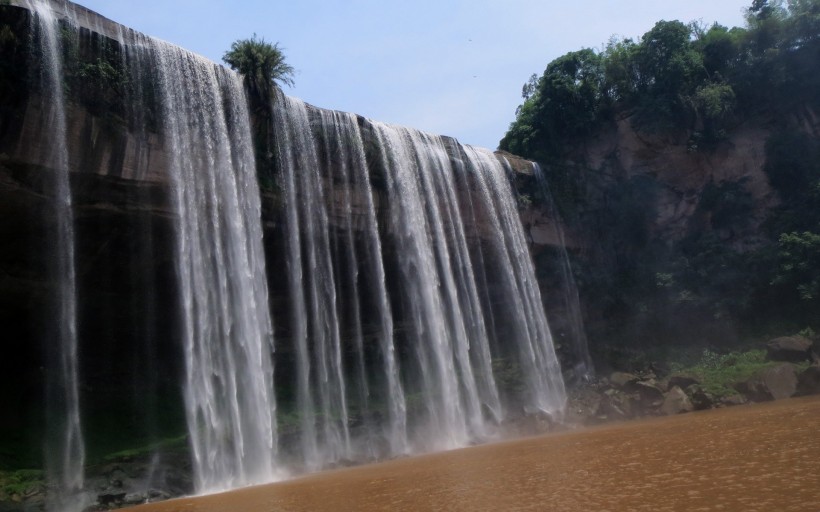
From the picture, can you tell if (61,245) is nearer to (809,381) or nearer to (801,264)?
(809,381)

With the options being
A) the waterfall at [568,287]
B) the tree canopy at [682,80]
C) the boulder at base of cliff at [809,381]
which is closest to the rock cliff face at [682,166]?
the tree canopy at [682,80]

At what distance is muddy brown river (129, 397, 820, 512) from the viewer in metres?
5.28

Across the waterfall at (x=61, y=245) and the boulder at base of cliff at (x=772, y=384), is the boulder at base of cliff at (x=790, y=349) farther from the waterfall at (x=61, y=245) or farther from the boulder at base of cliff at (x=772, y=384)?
the waterfall at (x=61, y=245)

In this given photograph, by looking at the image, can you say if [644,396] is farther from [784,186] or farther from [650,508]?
[650,508]

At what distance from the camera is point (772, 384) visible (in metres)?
20.2

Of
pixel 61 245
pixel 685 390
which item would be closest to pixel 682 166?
pixel 685 390

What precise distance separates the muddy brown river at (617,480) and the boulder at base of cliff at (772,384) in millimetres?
9012

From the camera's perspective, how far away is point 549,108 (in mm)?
33094

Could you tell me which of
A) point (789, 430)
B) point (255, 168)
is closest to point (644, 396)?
point (789, 430)

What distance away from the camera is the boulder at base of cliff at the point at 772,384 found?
1986 cm

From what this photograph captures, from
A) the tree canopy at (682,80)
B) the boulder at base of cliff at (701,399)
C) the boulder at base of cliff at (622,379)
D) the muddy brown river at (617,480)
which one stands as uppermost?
the tree canopy at (682,80)

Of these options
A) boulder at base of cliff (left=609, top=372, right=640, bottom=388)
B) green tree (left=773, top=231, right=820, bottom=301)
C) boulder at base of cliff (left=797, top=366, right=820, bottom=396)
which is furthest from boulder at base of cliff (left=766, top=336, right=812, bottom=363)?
boulder at base of cliff (left=609, top=372, right=640, bottom=388)

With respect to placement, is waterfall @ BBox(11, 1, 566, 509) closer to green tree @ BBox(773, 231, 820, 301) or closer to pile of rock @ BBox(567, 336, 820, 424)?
pile of rock @ BBox(567, 336, 820, 424)

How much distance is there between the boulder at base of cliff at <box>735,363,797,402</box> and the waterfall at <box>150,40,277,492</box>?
50.3ft
